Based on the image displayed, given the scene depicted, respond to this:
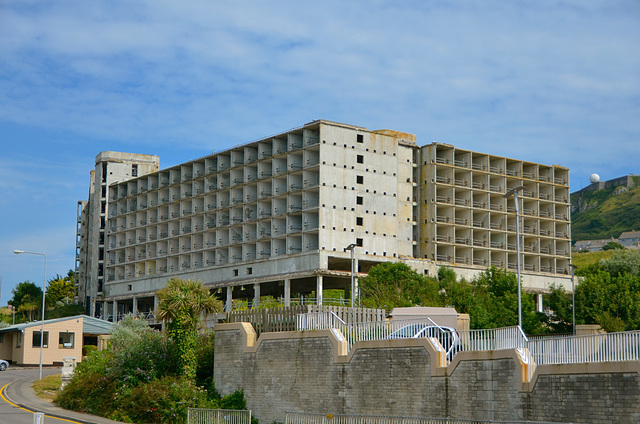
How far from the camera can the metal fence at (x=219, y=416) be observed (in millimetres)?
31391

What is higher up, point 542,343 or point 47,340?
point 542,343

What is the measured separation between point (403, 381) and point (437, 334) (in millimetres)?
2262

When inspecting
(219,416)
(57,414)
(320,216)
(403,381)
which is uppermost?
(320,216)

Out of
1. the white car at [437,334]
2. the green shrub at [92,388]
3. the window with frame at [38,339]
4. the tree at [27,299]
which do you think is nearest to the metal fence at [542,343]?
the white car at [437,334]

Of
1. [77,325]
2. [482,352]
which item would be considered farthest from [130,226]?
[482,352]

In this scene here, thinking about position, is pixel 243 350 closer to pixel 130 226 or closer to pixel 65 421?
pixel 65 421

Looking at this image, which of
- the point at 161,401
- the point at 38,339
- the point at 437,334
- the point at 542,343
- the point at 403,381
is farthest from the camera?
the point at 38,339

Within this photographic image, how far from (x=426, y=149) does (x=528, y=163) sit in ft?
59.9

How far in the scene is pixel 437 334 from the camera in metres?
29.2

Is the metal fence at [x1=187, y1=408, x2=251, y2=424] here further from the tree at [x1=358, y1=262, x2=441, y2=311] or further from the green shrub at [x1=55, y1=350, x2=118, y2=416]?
the tree at [x1=358, y1=262, x2=441, y2=311]

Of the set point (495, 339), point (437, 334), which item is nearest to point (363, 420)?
point (437, 334)

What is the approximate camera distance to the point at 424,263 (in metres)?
96.4

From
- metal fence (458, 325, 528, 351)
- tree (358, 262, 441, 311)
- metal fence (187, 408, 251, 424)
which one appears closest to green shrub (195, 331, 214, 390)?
metal fence (187, 408, 251, 424)

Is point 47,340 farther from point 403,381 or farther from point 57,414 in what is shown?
point 403,381
